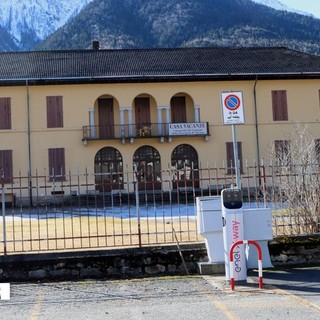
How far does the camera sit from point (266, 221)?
9109 mm

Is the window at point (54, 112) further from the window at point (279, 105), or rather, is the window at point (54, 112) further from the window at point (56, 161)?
the window at point (279, 105)

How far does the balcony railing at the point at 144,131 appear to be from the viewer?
31594mm

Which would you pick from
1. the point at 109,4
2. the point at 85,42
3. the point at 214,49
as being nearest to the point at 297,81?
the point at 214,49

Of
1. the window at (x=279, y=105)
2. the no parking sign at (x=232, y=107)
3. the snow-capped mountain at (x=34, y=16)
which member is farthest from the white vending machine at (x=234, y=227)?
the snow-capped mountain at (x=34, y=16)

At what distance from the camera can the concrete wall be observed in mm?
9219

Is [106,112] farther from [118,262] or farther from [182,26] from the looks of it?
[182,26]

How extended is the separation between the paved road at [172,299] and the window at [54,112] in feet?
74.8

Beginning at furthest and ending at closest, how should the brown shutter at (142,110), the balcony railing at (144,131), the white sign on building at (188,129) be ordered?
the brown shutter at (142,110) < the white sign on building at (188,129) < the balcony railing at (144,131)

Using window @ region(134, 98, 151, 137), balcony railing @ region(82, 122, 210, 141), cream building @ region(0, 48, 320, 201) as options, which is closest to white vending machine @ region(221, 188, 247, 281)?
cream building @ region(0, 48, 320, 201)

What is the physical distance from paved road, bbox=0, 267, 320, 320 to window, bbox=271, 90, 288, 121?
23.8 m

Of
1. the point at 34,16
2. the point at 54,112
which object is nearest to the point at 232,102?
the point at 54,112

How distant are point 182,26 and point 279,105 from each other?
62.1 m

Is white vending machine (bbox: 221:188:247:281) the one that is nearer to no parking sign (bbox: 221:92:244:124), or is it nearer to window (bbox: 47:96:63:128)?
no parking sign (bbox: 221:92:244:124)

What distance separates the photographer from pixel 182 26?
301ft
